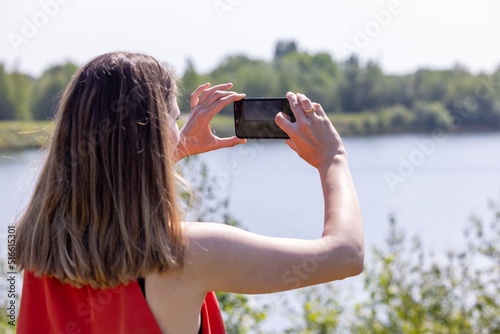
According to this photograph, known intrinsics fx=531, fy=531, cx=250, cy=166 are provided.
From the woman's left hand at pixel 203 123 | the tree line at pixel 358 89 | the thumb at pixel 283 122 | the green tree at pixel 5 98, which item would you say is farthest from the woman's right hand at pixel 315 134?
the green tree at pixel 5 98

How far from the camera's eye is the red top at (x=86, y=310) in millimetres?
1145

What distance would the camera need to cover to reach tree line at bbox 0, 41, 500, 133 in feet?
26.5

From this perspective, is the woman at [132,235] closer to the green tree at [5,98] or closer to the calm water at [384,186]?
the calm water at [384,186]

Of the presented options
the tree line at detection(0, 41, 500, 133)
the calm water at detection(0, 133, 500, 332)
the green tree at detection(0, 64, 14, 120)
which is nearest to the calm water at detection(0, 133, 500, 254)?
the calm water at detection(0, 133, 500, 332)

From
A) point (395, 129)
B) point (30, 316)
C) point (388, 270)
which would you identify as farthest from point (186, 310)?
point (395, 129)

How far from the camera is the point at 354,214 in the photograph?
3.86ft

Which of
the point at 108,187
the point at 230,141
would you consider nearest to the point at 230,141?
the point at 230,141

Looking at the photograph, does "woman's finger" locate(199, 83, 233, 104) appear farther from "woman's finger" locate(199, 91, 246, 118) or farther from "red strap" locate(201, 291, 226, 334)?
"red strap" locate(201, 291, 226, 334)

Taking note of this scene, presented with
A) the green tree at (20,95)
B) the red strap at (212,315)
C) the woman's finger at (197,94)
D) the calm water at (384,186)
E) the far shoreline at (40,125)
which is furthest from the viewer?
the green tree at (20,95)

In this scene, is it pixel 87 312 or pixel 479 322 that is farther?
pixel 479 322

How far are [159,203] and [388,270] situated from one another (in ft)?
11.7

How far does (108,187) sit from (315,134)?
1.63 feet

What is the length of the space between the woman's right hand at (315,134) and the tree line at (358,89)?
17.8 ft

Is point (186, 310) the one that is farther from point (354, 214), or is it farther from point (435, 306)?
point (435, 306)
